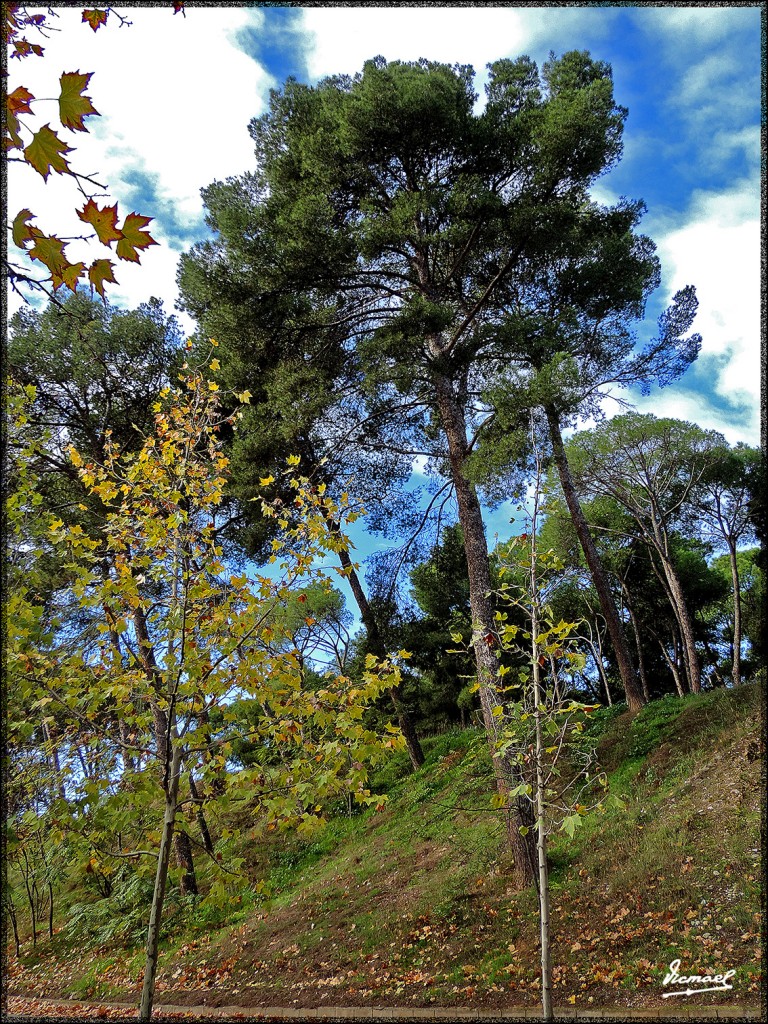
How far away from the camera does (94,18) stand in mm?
2191

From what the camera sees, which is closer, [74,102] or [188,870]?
[74,102]

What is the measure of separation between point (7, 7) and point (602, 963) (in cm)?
671

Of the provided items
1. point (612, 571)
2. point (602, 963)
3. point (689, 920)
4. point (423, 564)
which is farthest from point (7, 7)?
point (612, 571)

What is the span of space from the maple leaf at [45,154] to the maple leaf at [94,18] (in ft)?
3.67

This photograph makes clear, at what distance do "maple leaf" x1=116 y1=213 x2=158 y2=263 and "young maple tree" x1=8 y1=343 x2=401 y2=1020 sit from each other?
2.11m

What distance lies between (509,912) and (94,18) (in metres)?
7.57

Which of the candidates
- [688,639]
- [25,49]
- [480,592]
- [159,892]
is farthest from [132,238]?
[688,639]

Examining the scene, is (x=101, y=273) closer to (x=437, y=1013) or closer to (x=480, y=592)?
(x=437, y=1013)

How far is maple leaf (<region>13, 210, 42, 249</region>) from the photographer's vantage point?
147 cm

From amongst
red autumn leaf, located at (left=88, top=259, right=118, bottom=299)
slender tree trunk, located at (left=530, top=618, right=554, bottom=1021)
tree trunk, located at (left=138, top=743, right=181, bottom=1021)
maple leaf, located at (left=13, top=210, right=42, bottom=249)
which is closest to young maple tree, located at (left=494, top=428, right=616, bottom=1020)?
slender tree trunk, located at (left=530, top=618, right=554, bottom=1021)

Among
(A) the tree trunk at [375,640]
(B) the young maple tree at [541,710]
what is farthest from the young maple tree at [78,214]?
(A) the tree trunk at [375,640]

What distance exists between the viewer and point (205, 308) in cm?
1070

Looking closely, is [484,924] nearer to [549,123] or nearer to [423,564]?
[423,564]

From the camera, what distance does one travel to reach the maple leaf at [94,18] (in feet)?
7.16
